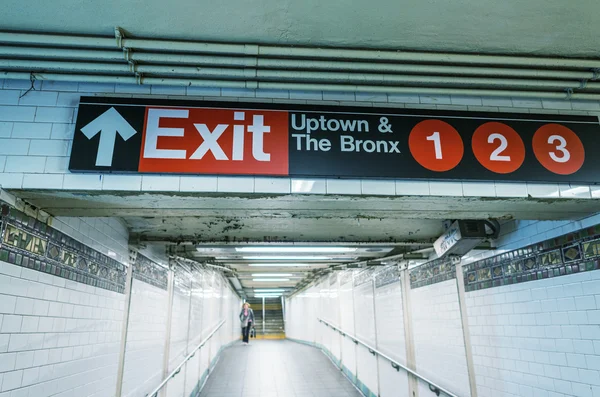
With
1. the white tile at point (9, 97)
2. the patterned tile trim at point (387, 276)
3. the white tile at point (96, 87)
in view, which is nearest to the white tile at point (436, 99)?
the white tile at point (96, 87)

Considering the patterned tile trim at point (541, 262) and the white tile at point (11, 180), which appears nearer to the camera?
the white tile at point (11, 180)

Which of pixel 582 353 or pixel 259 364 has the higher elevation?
pixel 582 353

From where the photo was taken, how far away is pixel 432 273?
17.5 ft

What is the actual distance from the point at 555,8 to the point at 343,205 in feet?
5.80

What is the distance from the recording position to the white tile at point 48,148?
2498 mm

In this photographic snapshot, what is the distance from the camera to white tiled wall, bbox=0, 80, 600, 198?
2.46 meters

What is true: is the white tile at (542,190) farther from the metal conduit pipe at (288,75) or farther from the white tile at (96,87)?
the white tile at (96,87)

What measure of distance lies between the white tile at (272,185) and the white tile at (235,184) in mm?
41

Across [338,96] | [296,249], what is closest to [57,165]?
[338,96]

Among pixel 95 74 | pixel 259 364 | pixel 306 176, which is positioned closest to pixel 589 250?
pixel 306 176

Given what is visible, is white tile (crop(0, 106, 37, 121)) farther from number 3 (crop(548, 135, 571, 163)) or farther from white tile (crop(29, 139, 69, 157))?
number 3 (crop(548, 135, 571, 163))

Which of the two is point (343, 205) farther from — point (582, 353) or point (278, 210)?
point (582, 353)

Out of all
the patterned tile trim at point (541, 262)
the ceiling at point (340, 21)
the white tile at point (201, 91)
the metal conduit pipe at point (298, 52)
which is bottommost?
the patterned tile trim at point (541, 262)

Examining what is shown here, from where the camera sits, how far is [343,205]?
2844 millimetres
